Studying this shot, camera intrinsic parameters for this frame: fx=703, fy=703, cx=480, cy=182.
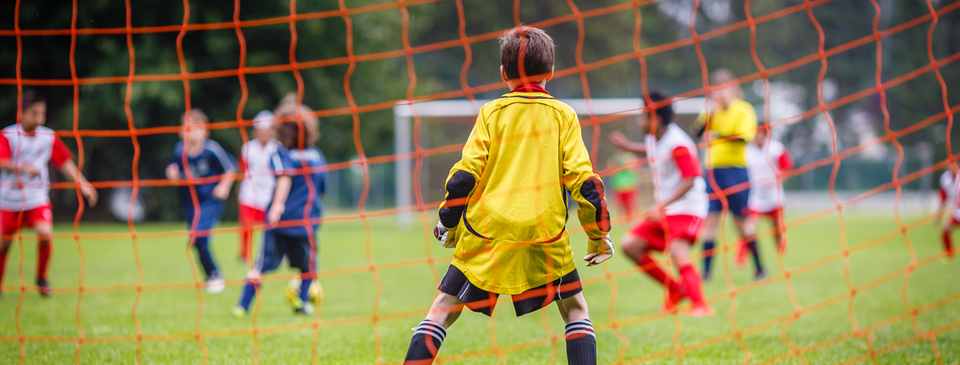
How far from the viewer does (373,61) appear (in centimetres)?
2028

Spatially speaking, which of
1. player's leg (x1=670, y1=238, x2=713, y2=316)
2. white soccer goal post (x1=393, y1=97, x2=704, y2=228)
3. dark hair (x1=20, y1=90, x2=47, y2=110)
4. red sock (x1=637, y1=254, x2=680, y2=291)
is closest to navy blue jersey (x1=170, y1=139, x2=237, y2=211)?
dark hair (x1=20, y1=90, x2=47, y2=110)

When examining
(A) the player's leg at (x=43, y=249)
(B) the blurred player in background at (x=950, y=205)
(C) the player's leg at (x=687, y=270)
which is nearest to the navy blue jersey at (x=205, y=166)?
(A) the player's leg at (x=43, y=249)

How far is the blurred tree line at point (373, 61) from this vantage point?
1597 centimetres

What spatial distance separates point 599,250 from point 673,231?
2401mm

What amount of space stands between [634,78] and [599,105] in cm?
1301

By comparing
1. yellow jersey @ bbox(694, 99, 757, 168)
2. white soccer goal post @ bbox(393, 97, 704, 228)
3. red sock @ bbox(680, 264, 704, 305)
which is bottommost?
red sock @ bbox(680, 264, 704, 305)

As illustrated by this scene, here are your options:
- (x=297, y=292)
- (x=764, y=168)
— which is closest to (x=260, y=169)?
(x=297, y=292)

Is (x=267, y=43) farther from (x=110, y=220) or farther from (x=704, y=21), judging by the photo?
(x=704, y=21)

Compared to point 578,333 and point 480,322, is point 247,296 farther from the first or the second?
point 578,333

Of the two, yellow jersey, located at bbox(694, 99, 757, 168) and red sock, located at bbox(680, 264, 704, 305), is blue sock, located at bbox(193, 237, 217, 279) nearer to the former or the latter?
red sock, located at bbox(680, 264, 704, 305)

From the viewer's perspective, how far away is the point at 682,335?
400 cm

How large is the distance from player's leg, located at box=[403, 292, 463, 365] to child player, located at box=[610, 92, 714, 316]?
233 cm

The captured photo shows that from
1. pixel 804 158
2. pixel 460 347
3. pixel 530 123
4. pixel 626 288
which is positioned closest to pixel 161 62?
pixel 626 288

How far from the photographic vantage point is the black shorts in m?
2.42
